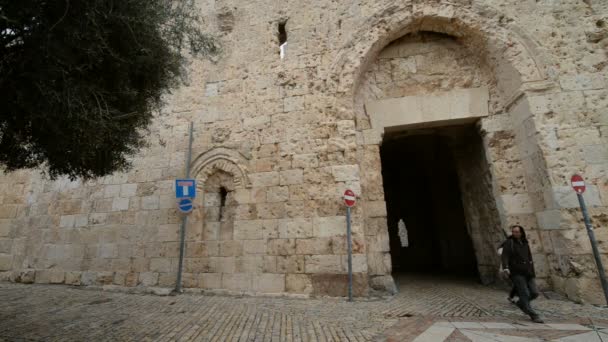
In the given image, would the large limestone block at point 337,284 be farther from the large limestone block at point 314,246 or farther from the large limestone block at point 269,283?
the large limestone block at point 269,283

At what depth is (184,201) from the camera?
18.0 ft

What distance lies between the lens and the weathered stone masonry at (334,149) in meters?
4.95

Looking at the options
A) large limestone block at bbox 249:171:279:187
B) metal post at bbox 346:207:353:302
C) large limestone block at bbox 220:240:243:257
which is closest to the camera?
metal post at bbox 346:207:353:302

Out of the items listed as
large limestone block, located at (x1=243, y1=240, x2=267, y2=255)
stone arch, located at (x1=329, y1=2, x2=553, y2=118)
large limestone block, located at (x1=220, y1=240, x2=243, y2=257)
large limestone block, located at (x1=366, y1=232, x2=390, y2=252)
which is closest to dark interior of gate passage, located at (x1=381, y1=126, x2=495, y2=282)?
stone arch, located at (x1=329, y1=2, x2=553, y2=118)

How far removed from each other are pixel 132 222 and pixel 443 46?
813 cm

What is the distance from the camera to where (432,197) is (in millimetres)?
12531

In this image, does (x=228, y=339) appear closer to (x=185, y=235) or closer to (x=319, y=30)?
(x=185, y=235)

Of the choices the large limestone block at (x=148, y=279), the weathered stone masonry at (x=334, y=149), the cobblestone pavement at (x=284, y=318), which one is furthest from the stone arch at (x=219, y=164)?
the cobblestone pavement at (x=284, y=318)

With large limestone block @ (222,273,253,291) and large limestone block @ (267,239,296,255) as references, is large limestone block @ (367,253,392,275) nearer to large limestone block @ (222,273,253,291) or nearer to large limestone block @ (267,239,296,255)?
large limestone block @ (267,239,296,255)

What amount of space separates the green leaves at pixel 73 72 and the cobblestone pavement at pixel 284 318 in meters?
2.13

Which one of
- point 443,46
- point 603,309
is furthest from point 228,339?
point 443,46

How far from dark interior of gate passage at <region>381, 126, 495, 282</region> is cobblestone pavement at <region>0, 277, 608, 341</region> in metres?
2.88

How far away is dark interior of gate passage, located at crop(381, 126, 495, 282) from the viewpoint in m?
6.98

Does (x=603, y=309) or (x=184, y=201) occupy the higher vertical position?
(x=184, y=201)
